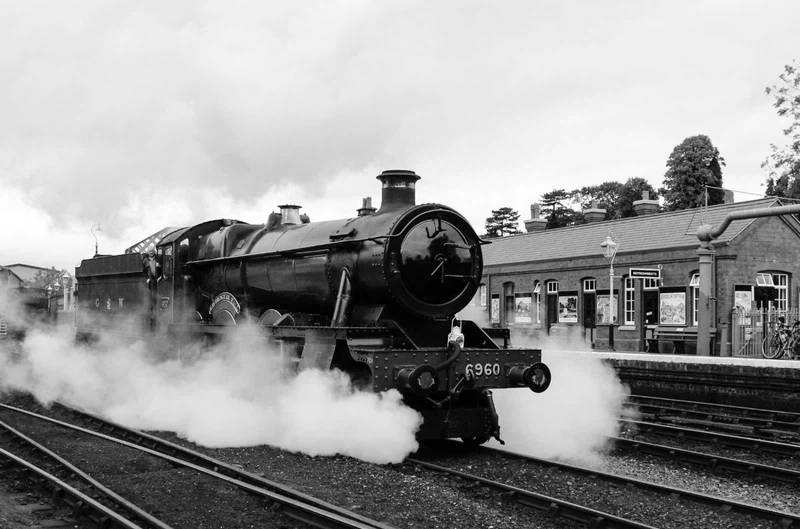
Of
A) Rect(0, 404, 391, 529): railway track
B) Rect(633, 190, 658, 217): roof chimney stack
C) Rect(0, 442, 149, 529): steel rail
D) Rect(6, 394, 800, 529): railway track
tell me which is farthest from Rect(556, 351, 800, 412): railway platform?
Rect(633, 190, 658, 217): roof chimney stack

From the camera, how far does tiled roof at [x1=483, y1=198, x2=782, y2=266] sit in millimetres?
26125

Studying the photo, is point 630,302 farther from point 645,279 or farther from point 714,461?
point 714,461

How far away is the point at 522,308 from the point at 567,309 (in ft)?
9.16

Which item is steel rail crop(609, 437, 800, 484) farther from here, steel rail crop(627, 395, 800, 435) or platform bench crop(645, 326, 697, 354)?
platform bench crop(645, 326, 697, 354)

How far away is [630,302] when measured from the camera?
90.5ft

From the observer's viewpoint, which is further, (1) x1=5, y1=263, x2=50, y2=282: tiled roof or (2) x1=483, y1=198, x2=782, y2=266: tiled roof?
(1) x1=5, y1=263, x2=50, y2=282: tiled roof

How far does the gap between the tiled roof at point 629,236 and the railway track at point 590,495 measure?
61.0 ft

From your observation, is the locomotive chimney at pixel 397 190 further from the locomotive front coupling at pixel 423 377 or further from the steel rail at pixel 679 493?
the steel rail at pixel 679 493

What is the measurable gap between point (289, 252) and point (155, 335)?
3.59 m

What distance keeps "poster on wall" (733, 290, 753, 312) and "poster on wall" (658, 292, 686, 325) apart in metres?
1.52

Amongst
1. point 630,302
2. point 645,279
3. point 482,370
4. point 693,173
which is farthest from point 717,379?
point 693,173

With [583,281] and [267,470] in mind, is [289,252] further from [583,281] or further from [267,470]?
[583,281]

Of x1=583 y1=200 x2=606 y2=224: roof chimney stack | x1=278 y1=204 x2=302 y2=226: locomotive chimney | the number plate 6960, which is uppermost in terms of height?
x1=583 y1=200 x2=606 y2=224: roof chimney stack

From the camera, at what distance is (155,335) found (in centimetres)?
1230
